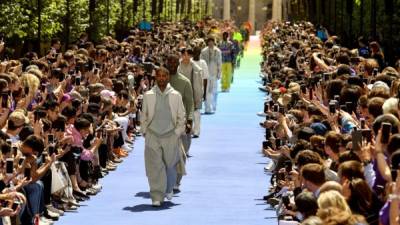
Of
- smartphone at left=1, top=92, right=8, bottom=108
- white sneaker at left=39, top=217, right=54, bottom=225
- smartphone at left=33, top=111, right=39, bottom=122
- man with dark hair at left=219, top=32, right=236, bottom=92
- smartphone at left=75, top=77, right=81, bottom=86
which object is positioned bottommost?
man with dark hair at left=219, top=32, right=236, bottom=92

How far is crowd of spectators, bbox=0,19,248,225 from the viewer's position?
60.4 feet

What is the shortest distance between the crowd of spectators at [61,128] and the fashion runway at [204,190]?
13.2 inches

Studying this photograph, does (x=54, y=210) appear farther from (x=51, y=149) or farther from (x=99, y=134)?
(x=99, y=134)

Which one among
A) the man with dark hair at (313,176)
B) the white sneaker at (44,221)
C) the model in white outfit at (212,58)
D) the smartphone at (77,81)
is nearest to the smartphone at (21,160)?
the white sneaker at (44,221)

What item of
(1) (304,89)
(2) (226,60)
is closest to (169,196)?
(1) (304,89)

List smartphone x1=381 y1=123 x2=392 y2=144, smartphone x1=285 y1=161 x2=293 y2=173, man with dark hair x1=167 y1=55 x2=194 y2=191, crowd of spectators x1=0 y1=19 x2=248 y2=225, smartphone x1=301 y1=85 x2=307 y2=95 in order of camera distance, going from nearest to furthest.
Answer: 1. smartphone x1=381 y1=123 x2=392 y2=144
2. crowd of spectators x1=0 y1=19 x2=248 y2=225
3. smartphone x1=285 y1=161 x2=293 y2=173
4. man with dark hair x1=167 y1=55 x2=194 y2=191
5. smartphone x1=301 y1=85 x2=307 y2=95

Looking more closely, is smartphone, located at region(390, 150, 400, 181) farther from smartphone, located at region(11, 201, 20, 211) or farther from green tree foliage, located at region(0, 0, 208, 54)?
green tree foliage, located at region(0, 0, 208, 54)

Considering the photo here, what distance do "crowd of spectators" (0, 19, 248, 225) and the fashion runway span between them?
33cm

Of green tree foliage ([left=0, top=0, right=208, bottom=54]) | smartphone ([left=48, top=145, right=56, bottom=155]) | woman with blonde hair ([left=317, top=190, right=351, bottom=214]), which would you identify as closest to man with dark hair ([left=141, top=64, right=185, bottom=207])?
smartphone ([left=48, top=145, right=56, bottom=155])

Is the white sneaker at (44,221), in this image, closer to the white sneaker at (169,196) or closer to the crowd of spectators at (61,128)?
the crowd of spectators at (61,128)

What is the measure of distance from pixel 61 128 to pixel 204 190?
377cm

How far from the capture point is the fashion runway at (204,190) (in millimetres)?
21266

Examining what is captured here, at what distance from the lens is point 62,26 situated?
151 ft

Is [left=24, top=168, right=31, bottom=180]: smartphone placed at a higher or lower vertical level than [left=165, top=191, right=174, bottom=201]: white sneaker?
higher
